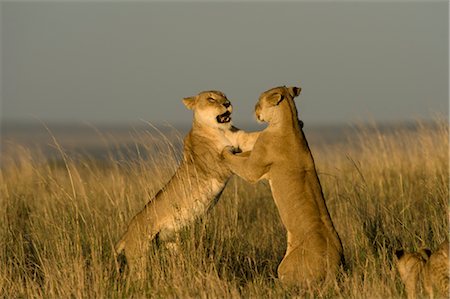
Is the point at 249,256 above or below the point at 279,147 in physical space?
below

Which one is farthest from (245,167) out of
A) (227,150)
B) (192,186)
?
(192,186)

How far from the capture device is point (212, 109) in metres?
8.43

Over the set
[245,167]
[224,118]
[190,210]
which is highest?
[224,118]

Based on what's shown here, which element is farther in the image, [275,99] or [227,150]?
[227,150]

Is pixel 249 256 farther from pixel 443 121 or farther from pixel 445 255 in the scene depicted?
pixel 443 121

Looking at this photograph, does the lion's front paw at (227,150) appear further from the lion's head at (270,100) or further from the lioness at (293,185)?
the lion's head at (270,100)

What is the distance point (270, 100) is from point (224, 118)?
746 mm

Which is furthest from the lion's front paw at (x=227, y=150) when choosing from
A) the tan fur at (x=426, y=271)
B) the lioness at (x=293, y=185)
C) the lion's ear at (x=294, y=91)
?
the tan fur at (x=426, y=271)

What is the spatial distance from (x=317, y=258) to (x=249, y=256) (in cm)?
113

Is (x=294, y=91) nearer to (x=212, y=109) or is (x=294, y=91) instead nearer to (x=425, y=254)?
(x=212, y=109)

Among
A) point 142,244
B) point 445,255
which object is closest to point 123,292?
point 142,244

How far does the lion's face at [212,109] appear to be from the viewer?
330 inches

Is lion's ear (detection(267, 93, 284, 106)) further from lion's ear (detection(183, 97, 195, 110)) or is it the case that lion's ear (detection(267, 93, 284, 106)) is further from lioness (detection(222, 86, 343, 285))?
lion's ear (detection(183, 97, 195, 110))

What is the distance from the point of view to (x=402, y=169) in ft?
38.4
